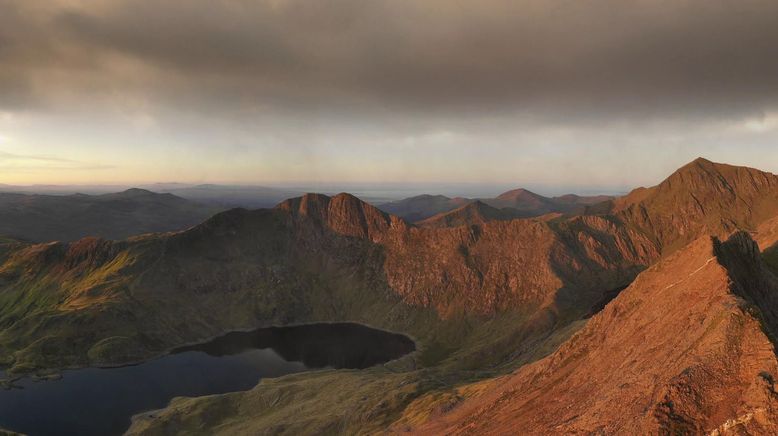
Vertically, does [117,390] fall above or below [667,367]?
below

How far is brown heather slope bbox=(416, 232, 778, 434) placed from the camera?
29.5 metres

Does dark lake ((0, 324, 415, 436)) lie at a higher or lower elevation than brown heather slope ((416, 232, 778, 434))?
lower

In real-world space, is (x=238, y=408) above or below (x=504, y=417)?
below

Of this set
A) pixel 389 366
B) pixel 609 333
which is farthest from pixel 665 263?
pixel 389 366

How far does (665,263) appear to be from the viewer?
62406mm

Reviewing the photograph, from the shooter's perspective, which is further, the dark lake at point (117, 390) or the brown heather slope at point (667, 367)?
the dark lake at point (117, 390)

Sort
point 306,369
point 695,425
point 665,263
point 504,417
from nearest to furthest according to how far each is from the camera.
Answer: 1. point 695,425
2. point 504,417
3. point 665,263
4. point 306,369

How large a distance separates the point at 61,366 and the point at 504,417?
204016 mm

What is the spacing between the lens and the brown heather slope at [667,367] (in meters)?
29.5

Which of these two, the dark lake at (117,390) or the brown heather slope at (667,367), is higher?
the brown heather slope at (667,367)

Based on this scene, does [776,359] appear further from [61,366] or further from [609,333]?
[61,366]

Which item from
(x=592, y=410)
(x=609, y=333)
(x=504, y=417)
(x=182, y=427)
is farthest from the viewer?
(x=182, y=427)

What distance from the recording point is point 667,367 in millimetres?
36906

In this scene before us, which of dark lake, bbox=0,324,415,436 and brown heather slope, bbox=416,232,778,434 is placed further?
dark lake, bbox=0,324,415,436
